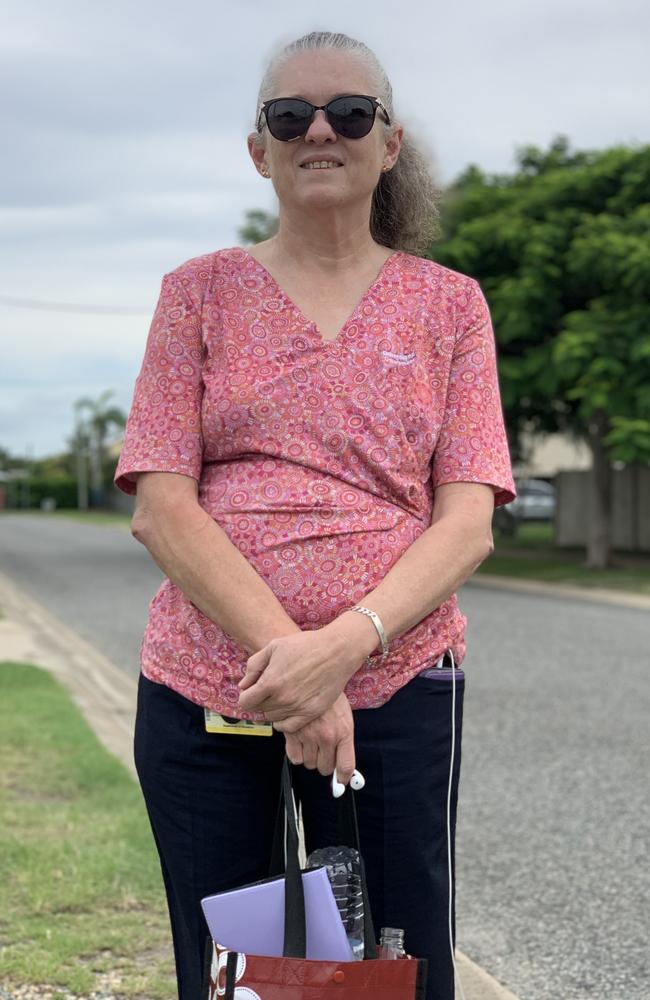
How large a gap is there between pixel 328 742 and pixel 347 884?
217 millimetres

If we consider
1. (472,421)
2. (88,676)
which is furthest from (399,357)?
(88,676)

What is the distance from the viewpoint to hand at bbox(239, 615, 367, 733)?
181 cm

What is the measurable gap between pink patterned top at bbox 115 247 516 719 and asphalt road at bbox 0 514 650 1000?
2048 millimetres

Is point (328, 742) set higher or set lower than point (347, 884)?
higher

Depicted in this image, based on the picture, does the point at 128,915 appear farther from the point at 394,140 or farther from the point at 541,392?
the point at 541,392

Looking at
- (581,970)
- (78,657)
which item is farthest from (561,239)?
(581,970)

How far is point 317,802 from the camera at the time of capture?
79.8 inches

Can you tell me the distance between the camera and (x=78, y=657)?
1074 centimetres

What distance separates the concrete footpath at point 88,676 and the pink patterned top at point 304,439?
1822 mm

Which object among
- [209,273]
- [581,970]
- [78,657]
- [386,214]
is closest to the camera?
[209,273]

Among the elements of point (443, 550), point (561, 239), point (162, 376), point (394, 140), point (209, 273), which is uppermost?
point (561, 239)

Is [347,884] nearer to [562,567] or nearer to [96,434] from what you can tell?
[562,567]

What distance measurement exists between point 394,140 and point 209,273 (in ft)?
1.33

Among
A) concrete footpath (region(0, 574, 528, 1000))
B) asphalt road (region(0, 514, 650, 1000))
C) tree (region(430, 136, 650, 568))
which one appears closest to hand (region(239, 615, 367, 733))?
concrete footpath (region(0, 574, 528, 1000))
